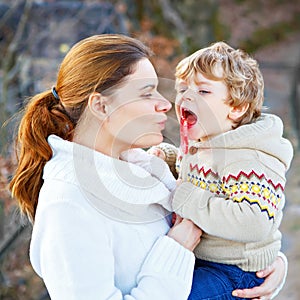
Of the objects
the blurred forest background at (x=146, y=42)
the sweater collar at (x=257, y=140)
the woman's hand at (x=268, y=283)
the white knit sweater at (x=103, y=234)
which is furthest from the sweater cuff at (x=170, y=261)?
the blurred forest background at (x=146, y=42)

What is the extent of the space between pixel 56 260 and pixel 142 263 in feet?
0.63

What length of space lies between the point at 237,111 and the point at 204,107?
0.09m

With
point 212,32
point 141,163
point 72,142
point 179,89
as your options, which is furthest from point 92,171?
point 212,32

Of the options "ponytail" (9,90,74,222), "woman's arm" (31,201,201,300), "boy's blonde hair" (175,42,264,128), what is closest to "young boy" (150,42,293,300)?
"boy's blonde hair" (175,42,264,128)

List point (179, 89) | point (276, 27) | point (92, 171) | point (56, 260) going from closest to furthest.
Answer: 1. point (56, 260)
2. point (92, 171)
3. point (179, 89)
4. point (276, 27)

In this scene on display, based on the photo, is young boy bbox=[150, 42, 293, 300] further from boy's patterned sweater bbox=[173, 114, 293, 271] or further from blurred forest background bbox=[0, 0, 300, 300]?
blurred forest background bbox=[0, 0, 300, 300]

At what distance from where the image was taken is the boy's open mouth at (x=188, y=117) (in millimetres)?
1423

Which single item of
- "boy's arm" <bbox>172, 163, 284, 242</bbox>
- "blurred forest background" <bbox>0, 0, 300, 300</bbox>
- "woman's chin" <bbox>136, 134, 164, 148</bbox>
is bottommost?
"blurred forest background" <bbox>0, 0, 300, 300</bbox>

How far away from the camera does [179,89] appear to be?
146 cm

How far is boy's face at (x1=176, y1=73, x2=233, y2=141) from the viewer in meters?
1.40

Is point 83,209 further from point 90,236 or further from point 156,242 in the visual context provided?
point 156,242

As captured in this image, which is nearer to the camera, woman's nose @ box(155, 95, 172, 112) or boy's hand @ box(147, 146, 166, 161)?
woman's nose @ box(155, 95, 172, 112)

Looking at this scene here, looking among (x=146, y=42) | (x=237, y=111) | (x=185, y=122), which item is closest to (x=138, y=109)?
(x=185, y=122)

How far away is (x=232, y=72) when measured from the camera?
1392 mm
